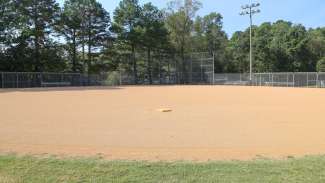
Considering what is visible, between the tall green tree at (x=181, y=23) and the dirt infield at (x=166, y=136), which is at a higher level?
the tall green tree at (x=181, y=23)

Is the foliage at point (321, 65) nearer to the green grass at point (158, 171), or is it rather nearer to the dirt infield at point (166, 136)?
the dirt infield at point (166, 136)

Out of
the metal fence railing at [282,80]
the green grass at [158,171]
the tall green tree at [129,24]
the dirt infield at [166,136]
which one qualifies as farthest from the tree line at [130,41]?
the green grass at [158,171]

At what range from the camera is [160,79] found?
251 feet

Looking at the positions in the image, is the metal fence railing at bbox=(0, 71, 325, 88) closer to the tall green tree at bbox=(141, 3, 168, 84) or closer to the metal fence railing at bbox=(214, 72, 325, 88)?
the metal fence railing at bbox=(214, 72, 325, 88)

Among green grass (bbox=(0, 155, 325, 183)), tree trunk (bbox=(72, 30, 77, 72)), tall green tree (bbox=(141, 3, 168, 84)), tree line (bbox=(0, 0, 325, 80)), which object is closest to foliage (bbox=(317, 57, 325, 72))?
tree line (bbox=(0, 0, 325, 80))

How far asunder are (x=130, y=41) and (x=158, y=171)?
6595 centimetres

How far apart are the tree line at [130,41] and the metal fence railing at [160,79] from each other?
80.3 inches

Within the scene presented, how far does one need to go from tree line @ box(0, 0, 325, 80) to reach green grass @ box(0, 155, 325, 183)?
174 feet

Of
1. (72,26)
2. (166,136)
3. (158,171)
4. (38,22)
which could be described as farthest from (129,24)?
(158,171)

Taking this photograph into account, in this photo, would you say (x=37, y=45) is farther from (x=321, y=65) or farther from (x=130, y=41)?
(x=321, y=65)

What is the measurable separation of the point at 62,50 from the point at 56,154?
5997 cm

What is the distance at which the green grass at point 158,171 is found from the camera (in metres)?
5.91

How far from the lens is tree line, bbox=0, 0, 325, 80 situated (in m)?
59.5

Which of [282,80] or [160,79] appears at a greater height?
[160,79]
